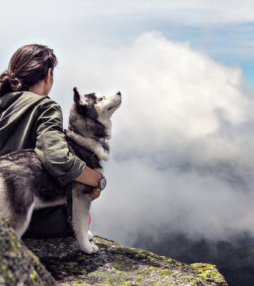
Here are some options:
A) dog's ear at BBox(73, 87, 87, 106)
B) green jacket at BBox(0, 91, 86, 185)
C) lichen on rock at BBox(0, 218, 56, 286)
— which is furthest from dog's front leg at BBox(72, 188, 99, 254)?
lichen on rock at BBox(0, 218, 56, 286)

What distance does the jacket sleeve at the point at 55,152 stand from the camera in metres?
7.63

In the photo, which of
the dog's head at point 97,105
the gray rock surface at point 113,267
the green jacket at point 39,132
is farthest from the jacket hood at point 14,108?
the gray rock surface at point 113,267

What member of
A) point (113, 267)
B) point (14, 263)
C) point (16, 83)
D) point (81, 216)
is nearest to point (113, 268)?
point (113, 267)

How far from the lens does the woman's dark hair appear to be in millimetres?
8734

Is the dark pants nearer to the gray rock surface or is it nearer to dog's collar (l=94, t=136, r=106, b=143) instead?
the gray rock surface

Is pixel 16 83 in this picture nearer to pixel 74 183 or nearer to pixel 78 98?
pixel 78 98

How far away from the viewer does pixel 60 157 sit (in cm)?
760

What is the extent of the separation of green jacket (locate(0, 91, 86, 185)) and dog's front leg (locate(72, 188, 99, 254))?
2.28 feet

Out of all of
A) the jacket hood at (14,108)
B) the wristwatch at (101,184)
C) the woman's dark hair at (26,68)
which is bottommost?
the wristwatch at (101,184)

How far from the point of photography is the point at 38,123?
8320mm

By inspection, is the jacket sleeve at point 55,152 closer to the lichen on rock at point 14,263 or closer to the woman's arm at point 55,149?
the woman's arm at point 55,149

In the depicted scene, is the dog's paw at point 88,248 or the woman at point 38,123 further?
the dog's paw at point 88,248

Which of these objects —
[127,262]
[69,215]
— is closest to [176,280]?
[127,262]

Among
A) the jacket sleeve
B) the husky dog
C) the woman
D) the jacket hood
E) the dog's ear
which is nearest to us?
the husky dog
